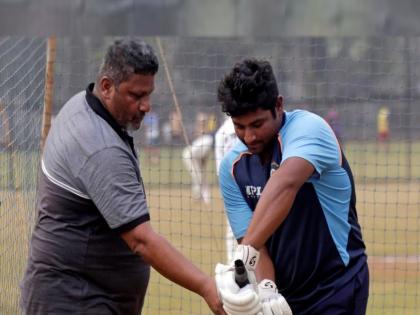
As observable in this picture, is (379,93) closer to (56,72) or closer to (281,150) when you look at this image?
(56,72)

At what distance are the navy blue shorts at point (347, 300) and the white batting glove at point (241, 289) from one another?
400mm

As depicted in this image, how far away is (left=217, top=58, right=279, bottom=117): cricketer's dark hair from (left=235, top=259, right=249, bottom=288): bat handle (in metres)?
0.66

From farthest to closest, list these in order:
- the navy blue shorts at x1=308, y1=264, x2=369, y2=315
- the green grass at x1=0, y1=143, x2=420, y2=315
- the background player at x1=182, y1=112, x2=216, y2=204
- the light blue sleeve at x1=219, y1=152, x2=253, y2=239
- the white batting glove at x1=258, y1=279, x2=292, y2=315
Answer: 1. the background player at x1=182, y1=112, x2=216, y2=204
2. the green grass at x1=0, y1=143, x2=420, y2=315
3. the light blue sleeve at x1=219, y1=152, x2=253, y2=239
4. the navy blue shorts at x1=308, y1=264, x2=369, y2=315
5. the white batting glove at x1=258, y1=279, x2=292, y2=315

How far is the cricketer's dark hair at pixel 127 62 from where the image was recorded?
174 inches

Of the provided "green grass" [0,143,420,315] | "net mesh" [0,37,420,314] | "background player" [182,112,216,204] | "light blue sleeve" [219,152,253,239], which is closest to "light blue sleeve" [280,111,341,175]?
"light blue sleeve" [219,152,253,239]

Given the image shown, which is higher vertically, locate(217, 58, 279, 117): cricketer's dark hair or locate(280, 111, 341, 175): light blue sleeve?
locate(217, 58, 279, 117): cricketer's dark hair

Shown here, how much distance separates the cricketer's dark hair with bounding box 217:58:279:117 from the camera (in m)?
4.45

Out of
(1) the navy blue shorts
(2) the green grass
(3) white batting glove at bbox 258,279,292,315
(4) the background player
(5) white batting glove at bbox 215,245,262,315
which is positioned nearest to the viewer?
(5) white batting glove at bbox 215,245,262,315

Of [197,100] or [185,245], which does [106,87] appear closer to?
[185,245]

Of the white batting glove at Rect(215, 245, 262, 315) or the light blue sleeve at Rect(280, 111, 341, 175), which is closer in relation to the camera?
the white batting glove at Rect(215, 245, 262, 315)

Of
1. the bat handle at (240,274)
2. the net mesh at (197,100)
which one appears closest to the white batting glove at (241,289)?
the bat handle at (240,274)

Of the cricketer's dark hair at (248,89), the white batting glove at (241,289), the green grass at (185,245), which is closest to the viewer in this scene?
the white batting glove at (241,289)

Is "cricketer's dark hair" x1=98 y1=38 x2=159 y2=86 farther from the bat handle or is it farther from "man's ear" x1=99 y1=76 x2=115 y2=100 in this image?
the bat handle

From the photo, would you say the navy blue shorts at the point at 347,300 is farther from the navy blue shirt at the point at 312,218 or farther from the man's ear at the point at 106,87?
the man's ear at the point at 106,87
